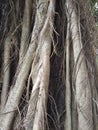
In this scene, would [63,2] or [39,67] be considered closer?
[39,67]

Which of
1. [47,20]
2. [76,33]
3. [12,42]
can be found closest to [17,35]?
[12,42]

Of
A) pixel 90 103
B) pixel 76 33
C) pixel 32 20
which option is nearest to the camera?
pixel 90 103

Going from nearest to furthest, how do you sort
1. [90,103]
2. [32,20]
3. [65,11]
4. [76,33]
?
[90,103] < [76,33] < [65,11] < [32,20]

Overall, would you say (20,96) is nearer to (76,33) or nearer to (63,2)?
(76,33)

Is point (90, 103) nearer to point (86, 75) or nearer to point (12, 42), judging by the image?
point (86, 75)

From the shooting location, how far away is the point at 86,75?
2.02m

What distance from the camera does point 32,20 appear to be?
2.41 meters

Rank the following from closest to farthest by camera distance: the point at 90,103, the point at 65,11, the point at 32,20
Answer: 1. the point at 90,103
2. the point at 65,11
3. the point at 32,20

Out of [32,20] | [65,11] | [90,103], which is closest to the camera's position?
[90,103]

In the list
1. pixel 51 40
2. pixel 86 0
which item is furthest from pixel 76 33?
pixel 86 0

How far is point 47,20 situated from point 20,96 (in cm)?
55

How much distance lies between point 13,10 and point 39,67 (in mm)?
681

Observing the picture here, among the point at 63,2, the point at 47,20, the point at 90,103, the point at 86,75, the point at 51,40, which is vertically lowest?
the point at 90,103

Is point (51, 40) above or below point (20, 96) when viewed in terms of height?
above
